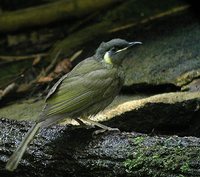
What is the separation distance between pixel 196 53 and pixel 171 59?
261 mm

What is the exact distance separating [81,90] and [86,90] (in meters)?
0.04

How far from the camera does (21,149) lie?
3.79 metres

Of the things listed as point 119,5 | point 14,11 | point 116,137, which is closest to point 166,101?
point 116,137

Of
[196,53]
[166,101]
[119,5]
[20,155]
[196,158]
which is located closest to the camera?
[196,158]

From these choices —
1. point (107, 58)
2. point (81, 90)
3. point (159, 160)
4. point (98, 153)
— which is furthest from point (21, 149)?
point (107, 58)

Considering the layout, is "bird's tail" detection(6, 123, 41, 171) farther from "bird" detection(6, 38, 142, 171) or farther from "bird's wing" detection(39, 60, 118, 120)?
"bird's wing" detection(39, 60, 118, 120)

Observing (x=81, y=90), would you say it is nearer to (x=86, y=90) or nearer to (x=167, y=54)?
(x=86, y=90)

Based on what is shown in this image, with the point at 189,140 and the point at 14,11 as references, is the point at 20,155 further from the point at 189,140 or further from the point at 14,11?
the point at 14,11

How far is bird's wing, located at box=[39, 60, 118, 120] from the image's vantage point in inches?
159

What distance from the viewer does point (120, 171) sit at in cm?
368

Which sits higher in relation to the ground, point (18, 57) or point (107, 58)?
point (107, 58)

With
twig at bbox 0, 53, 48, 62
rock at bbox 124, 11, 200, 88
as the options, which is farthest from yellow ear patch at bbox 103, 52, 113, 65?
twig at bbox 0, 53, 48, 62

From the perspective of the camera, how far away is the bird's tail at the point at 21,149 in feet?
12.2

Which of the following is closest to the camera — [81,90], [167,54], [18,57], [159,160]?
[159,160]
